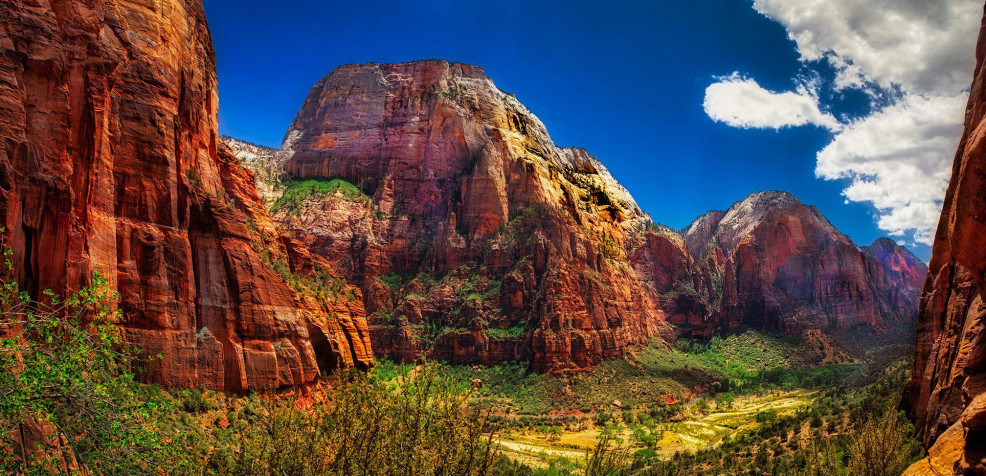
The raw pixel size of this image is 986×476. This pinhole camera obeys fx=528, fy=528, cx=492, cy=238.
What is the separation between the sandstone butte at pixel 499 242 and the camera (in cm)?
9231

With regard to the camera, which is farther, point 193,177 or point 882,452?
point 193,177

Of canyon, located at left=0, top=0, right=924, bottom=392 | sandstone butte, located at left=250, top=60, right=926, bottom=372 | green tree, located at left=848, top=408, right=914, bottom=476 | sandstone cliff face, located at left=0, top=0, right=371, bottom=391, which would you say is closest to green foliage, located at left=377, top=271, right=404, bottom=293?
canyon, located at left=0, top=0, right=924, bottom=392

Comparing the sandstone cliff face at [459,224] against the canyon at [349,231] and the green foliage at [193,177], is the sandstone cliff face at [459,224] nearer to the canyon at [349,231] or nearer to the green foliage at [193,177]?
the canyon at [349,231]

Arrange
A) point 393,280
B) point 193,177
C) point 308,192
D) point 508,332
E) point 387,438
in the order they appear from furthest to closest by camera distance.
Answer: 1. point 308,192
2. point 393,280
3. point 508,332
4. point 193,177
5. point 387,438

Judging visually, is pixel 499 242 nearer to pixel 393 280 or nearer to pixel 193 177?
pixel 393 280

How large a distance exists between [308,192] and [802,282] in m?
118

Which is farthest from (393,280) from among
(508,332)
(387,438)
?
(387,438)

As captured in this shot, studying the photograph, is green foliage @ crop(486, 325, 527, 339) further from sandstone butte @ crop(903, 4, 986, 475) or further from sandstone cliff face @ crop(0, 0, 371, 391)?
sandstone butte @ crop(903, 4, 986, 475)

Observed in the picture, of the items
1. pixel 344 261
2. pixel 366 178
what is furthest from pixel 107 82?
pixel 366 178

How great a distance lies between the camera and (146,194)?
86.2 feet

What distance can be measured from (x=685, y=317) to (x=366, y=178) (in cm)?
8586

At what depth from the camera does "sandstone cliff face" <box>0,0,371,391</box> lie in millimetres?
20344

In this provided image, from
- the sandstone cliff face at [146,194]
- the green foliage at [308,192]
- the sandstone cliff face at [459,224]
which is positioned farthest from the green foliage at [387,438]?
the green foliage at [308,192]

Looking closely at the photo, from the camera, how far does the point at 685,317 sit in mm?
134750
